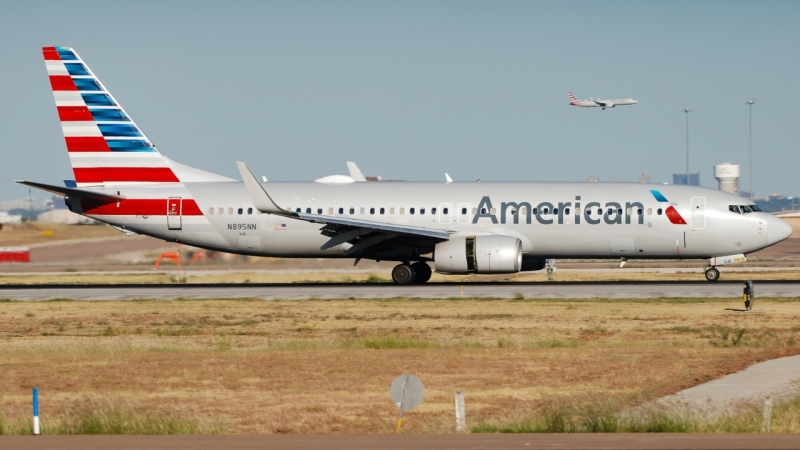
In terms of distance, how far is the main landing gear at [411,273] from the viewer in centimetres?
4041

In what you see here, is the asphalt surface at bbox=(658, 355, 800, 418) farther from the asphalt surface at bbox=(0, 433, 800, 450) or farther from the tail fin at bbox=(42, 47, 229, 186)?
the tail fin at bbox=(42, 47, 229, 186)

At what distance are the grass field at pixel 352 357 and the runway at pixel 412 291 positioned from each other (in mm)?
2076

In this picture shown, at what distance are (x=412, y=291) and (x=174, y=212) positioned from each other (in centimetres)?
1036

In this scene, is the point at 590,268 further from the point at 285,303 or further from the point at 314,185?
the point at 285,303

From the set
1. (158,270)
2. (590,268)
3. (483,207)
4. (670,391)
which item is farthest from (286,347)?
(590,268)

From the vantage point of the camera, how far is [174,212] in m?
41.1

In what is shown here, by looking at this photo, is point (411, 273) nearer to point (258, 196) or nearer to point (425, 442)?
point (258, 196)

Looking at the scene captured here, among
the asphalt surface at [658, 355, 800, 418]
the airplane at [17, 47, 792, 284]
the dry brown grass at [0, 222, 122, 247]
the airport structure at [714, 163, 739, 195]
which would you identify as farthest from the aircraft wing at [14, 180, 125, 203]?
the airport structure at [714, 163, 739, 195]

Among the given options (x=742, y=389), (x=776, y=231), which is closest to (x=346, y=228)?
(x=776, y=231)

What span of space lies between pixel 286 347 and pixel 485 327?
5.58 metres

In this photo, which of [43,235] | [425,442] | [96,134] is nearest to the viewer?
[425,442]

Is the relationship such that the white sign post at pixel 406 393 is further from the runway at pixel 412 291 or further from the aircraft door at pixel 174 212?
the aircraft door at pixel 174 212

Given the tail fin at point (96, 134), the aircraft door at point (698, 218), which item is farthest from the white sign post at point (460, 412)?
the tail fin at point (96, 134)

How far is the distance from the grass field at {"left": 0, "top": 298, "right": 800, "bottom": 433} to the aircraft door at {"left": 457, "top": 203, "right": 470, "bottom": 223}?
6.79 metres
